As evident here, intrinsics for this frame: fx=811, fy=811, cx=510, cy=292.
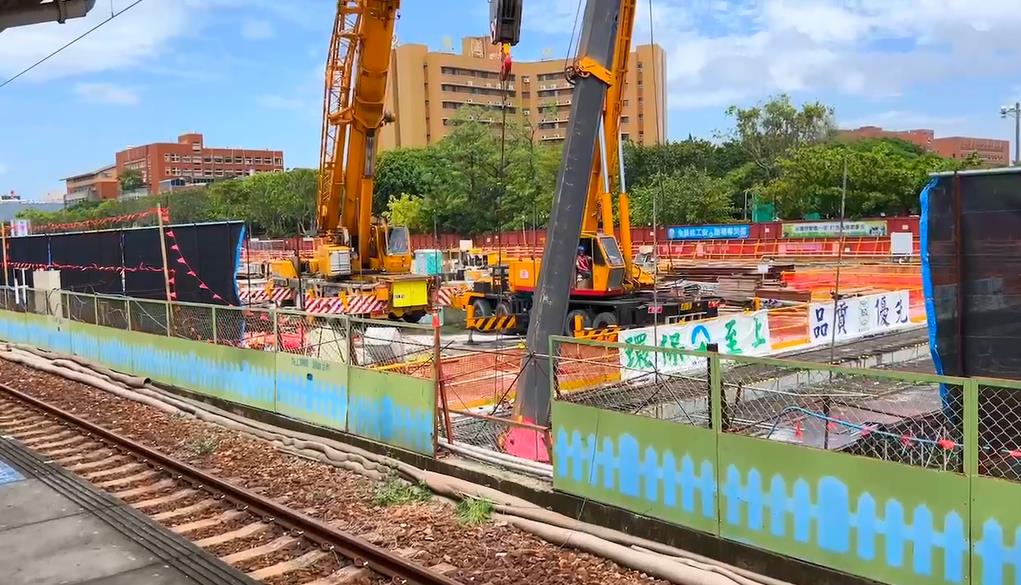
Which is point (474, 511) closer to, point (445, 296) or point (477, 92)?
point (445, 296)

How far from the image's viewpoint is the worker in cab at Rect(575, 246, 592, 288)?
21688mm

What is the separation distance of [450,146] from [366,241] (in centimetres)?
6124

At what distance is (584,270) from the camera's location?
21828 millimetres

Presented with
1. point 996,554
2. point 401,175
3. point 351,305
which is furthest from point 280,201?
point 996,554

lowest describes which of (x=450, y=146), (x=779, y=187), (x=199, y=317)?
(x=199, y=317)

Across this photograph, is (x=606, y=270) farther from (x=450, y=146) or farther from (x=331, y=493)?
(x=450, y=146)

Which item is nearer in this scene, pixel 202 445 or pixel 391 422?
pixel 391 422

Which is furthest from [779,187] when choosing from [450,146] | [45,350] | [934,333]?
[934,333]

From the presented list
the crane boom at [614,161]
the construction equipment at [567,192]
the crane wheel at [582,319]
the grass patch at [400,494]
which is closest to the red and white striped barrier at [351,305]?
the crane wheel at [582,319]

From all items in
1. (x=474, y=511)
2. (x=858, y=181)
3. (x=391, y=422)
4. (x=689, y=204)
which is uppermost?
(x=858, y=181)

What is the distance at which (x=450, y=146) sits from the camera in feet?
286

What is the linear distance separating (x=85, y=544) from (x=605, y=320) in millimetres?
15399

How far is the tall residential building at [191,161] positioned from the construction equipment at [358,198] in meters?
135

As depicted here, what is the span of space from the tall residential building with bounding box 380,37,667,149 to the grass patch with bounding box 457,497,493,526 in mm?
121564
